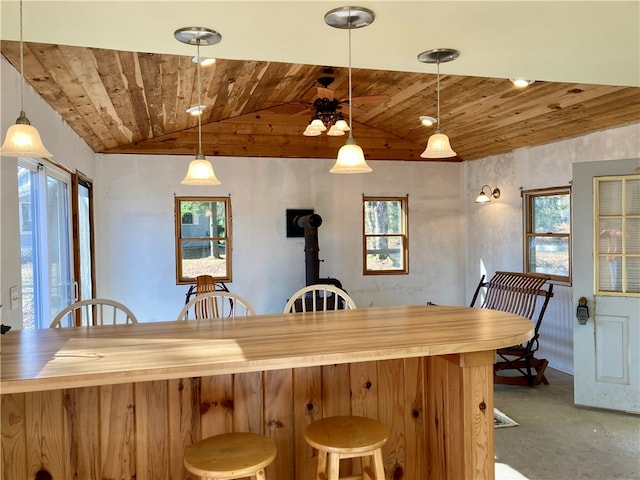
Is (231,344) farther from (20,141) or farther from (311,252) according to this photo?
(311,252)

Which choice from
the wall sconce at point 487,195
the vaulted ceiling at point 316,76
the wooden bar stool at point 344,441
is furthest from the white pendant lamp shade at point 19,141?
the wall sconce at point 487,195

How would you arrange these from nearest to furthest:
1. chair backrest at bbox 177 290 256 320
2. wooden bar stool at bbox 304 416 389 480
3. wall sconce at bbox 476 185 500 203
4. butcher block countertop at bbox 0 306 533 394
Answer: butcher block countertop at bbox 0 306 533 394, wooden bar stool at bbox 304 416 389 480, chair backrest at bbox 177 290 256 320, wall sconce at bbox 476 185 500 203

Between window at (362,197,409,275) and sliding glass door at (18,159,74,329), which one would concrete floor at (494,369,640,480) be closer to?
window at (362,197,409,275)

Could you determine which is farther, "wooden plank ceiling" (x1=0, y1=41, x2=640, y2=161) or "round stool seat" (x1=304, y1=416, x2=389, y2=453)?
"wooden plank ceiling" (x1=0, y1=41, x2=640, y2=161)

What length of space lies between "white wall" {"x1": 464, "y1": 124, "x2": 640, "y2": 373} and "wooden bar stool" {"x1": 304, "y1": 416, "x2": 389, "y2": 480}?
3074 millimetres

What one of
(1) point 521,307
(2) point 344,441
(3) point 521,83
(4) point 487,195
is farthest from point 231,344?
(4) point 487,195

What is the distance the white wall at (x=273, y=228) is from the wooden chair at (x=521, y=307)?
1.43 m

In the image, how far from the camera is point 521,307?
510 centimetres

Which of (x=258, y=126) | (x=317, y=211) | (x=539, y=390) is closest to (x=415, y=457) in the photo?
(x=539, y=390)

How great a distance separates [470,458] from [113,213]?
203 inches

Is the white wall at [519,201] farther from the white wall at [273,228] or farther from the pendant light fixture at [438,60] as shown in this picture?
the pendant light fixture at [438,60]

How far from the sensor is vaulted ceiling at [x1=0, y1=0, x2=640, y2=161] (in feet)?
6.54

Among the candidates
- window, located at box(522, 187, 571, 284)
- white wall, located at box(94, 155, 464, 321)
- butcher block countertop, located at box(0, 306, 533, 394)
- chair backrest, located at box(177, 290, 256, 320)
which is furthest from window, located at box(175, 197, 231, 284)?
butcher block countertop, located at box(0, 306, 533, 394)

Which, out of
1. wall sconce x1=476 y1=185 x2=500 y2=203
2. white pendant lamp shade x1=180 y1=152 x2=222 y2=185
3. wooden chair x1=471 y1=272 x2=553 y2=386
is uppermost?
wall sconce x1=476 y1=185 x2=500 y2=203
